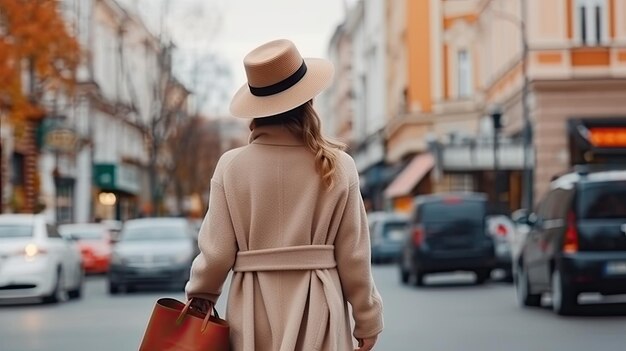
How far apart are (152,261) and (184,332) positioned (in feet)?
73.6

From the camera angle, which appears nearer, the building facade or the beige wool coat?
the beige wool coat

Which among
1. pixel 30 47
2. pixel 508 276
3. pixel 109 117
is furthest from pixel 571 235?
pixel 109 117

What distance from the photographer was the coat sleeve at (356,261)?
5.08 metres

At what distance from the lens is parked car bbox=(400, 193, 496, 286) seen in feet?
89.2

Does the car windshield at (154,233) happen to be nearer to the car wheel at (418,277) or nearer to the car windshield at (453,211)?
the car wheel at (418,277)

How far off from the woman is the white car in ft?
61.4

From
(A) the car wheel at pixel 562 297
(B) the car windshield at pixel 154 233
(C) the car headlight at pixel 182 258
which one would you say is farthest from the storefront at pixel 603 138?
(A) the car wheel at pixel 562 297

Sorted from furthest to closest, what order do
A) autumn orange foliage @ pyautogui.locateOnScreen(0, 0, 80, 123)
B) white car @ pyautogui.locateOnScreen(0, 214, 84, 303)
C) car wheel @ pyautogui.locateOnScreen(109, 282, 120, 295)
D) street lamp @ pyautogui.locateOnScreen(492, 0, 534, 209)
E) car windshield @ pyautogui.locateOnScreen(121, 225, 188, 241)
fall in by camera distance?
1. street lamp @ pyautogui.locateOnScreen(492, 0, 534, 209)
2. autumn orange foliage @ pyautogui.locateOnScreen(0, 0, 80, 123)
3. car windshield @ pyautogui.locateOnScreen(121, 225, 188, 241)
4. car wheel @ pyautogui.locateOnScreen(109, 282, 120, 295)
5. white car @ pyautogui.locateOnScreen(0, 214, 84, 303)

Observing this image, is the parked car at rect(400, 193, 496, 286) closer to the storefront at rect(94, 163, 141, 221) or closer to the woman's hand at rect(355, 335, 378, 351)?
the woman's hand at rect(355, 335, 378, 351)

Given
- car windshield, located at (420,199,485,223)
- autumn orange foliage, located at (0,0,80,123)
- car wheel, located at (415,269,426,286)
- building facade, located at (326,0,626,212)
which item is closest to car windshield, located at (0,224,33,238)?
car wheel, located at (415,269,426,286)

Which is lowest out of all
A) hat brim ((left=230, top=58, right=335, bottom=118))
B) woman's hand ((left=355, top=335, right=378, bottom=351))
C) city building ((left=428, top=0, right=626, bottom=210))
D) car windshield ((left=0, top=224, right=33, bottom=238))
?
car windshield ((left=0, top=224, right=33, bottom=238))

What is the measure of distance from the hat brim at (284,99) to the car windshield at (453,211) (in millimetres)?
22315

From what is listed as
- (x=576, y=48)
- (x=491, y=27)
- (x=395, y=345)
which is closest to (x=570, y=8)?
(x=576, y=48)

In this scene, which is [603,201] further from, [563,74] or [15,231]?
[563,74]
